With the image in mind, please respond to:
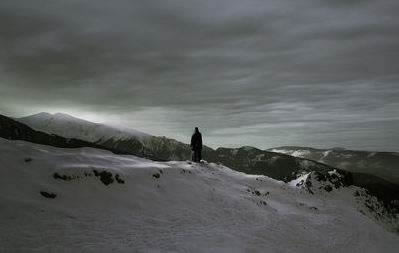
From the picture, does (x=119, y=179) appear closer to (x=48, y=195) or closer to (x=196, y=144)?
(x=48, y=195)

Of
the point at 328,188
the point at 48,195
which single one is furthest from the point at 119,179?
the point at 328,188

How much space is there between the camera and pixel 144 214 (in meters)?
15.2

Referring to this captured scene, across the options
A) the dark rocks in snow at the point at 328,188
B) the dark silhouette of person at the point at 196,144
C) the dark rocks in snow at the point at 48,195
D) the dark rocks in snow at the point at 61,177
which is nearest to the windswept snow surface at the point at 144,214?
the dark rocks in snow at the point at 61,177

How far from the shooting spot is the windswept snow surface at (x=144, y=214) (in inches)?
450

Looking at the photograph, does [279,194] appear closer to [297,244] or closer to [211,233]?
[297,244]

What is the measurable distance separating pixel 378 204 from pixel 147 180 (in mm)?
32169

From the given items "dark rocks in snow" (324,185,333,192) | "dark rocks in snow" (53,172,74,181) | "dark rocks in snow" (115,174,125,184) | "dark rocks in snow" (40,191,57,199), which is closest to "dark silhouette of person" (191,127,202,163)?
"dark rocks in snow" (324,185,333,192)

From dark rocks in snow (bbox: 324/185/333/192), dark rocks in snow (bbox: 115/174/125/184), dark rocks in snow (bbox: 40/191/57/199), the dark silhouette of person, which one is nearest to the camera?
dark rocks in snow (bbox: 40/191/57/199)

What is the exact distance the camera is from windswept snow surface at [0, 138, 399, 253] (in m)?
11.4

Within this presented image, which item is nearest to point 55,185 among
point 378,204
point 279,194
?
point 279,194

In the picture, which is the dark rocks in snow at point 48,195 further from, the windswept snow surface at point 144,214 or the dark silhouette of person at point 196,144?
the dark silhouette of person at point 196,144

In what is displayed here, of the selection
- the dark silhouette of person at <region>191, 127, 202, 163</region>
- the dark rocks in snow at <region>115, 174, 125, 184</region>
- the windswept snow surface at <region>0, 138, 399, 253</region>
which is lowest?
the windswept snow surface at <region>0, 138, 399, 253</region>

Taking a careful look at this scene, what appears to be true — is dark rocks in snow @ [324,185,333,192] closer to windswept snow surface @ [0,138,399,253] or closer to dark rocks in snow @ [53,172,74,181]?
windswept snow surface @ [0,138,399,253]

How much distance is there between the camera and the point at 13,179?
13.9 meters
